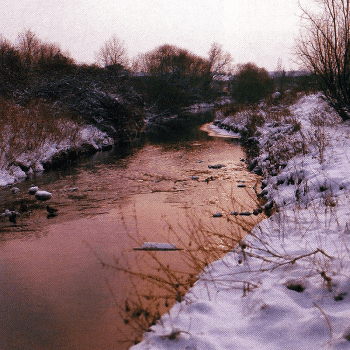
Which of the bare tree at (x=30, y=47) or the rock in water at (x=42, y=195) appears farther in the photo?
the bare tree at (x=30, y=47)

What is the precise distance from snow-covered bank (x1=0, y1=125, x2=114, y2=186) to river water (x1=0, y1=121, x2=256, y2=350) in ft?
2.28

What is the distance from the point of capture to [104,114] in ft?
69.0

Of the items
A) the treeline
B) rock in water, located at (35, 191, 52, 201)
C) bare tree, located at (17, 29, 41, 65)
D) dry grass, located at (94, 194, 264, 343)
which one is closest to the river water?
dry grass, located at (94, 194, 264, 343)

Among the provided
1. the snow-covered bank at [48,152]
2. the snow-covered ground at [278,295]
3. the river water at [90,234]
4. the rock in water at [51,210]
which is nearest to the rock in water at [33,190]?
the river water at [90,234]

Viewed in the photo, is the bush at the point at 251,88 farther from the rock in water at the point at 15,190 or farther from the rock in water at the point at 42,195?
the rock in water at the point at 42,195

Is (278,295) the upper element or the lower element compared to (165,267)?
upper

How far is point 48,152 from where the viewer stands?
13422 mm

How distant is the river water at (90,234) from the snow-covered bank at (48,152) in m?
0.69

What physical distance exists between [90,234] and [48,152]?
26.7 ft

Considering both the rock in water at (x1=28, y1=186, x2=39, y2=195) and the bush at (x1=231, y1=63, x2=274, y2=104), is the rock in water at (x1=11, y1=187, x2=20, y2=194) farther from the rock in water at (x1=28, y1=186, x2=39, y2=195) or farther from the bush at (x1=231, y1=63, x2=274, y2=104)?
the bush at (x1=231, y1=63, x2=274, y2=104)

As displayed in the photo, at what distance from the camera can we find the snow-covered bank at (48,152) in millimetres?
11055

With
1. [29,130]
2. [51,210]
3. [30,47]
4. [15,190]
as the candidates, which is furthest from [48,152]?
[30,47]

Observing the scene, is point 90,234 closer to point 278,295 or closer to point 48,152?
point 278,295

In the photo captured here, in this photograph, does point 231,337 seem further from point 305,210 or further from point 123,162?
point 123,162
